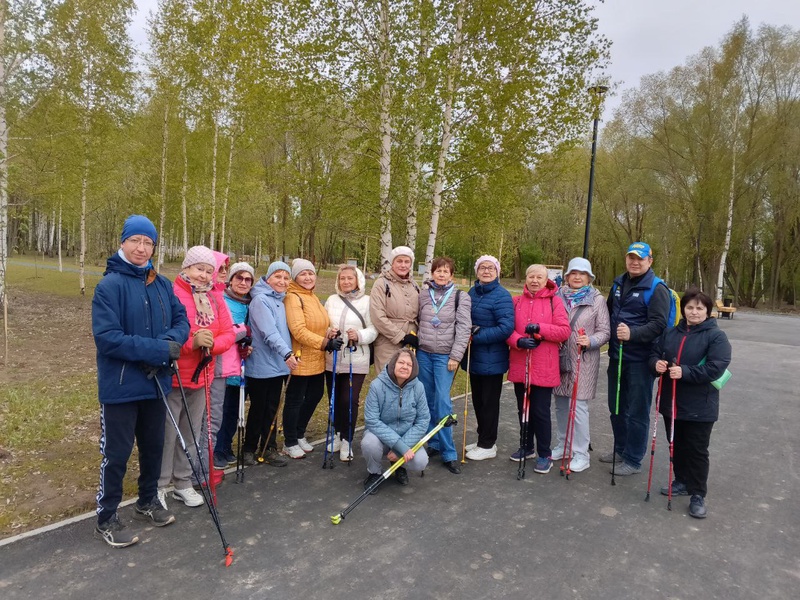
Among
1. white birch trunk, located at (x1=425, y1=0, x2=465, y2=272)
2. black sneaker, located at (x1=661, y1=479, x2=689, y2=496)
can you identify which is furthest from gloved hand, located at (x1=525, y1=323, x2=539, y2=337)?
white birch trunk, located at (x1=425, y1=0, x2=465, y2=272)

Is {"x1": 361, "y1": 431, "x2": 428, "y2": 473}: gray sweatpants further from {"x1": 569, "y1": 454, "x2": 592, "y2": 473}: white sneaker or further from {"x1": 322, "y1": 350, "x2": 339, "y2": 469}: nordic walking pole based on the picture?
{"x1": 569, "y1": 454, "x2": 592, "y2": 473}: white sneaker

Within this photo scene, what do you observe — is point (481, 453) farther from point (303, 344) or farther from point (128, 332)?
point (128, 332)

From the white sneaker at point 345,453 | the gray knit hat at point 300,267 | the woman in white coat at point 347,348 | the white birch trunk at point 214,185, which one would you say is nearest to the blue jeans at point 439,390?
the woman in white coat at point 347,348

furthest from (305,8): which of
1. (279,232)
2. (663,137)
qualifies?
(663,137)

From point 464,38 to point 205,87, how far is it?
12291mm

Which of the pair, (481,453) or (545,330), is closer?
(545,330)

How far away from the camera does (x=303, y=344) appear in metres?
4.59

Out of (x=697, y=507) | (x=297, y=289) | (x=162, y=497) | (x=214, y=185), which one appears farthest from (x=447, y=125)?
(x=214, y=185)

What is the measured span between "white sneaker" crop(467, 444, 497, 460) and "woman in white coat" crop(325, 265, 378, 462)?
1.16m

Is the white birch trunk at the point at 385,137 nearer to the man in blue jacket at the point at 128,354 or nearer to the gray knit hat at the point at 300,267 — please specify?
the gray knit hat at the point at 300,267

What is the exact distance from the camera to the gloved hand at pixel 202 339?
3449 mm

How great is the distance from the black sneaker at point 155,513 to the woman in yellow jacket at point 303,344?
135 cm

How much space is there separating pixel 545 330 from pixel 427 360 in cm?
111

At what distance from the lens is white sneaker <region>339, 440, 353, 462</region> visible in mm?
4691
